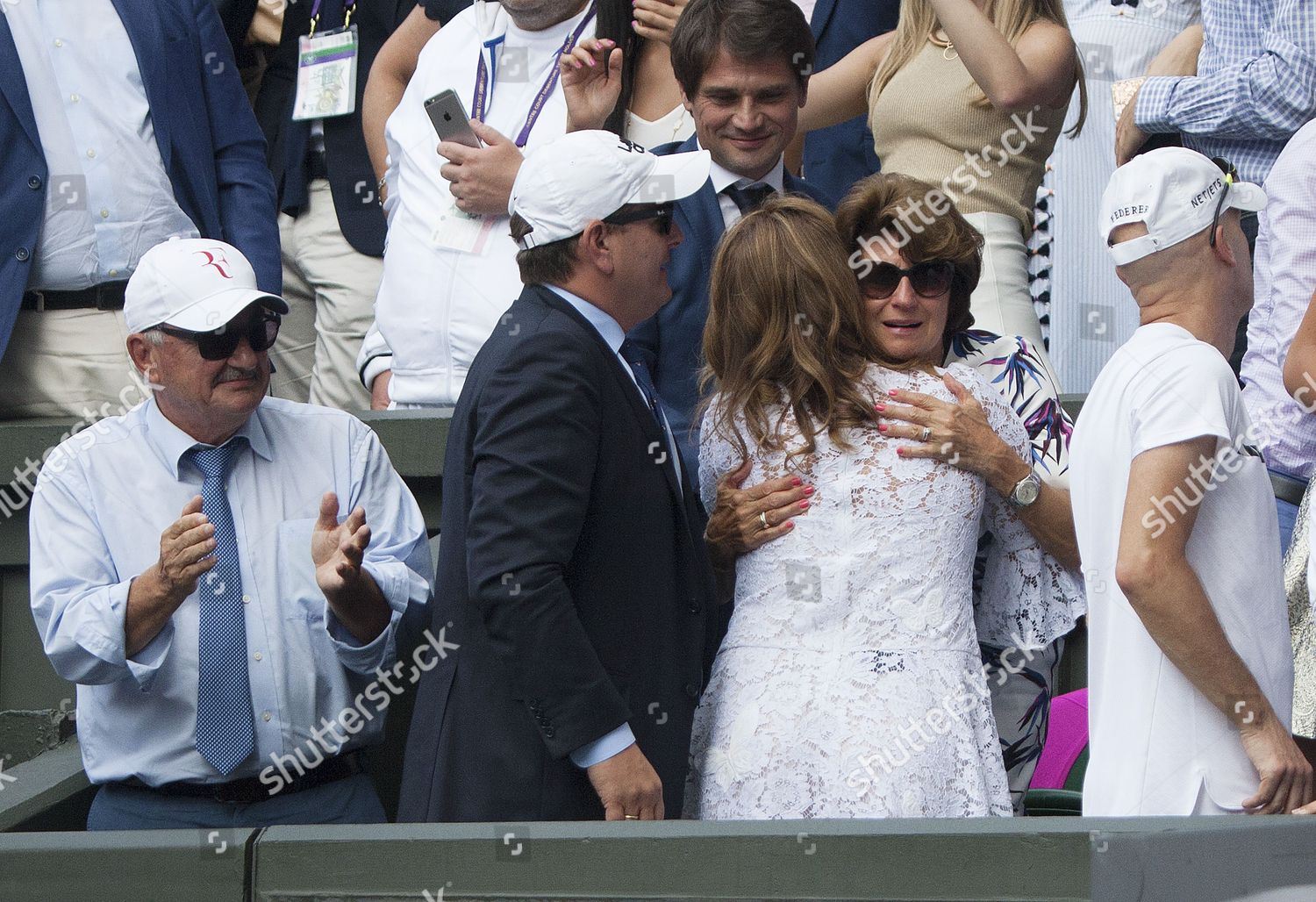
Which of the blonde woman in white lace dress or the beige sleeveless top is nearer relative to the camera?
the blonde woman in white lace dress

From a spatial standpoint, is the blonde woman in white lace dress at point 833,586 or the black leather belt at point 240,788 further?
the black leather belt at point 240,788

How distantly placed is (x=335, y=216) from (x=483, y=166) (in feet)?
4.99

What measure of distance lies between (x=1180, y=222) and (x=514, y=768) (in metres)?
1.45

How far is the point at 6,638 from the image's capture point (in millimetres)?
4492

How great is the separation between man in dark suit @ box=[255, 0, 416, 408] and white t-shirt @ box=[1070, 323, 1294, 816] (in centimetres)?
335

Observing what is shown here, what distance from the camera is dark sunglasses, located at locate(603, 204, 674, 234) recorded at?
9.39 ft

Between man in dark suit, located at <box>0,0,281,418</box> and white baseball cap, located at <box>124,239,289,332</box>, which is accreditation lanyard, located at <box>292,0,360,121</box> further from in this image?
white baseball cap, located at <box>124,239,289,332</box>

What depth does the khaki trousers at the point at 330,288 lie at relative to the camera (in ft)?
17.8

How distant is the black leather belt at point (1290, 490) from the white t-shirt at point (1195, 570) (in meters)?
1.07

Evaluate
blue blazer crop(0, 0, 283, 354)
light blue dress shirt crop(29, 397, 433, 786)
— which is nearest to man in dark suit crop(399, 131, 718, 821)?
light blue dress shirt crop(29, 397, 433, 786)

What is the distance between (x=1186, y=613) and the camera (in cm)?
245

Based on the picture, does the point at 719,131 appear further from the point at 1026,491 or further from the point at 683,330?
the point at 1026,491

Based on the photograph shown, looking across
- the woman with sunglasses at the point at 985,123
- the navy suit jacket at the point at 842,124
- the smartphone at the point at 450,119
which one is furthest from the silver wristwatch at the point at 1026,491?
the navy suit jacket at the point at 842,124

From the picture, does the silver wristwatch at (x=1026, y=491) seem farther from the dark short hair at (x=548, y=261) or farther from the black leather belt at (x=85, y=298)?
the black leather belt at (x=85, y=298)
